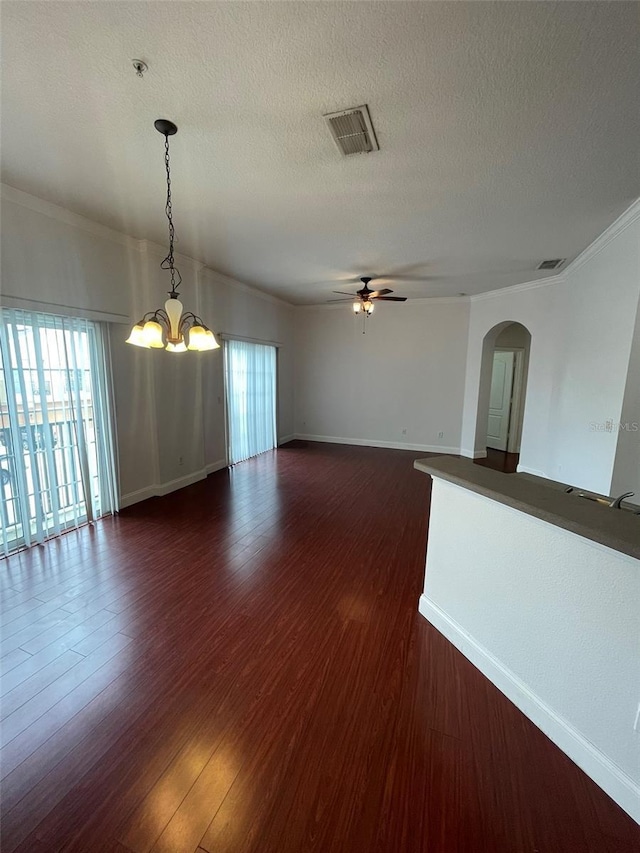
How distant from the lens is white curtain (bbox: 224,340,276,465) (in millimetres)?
5867

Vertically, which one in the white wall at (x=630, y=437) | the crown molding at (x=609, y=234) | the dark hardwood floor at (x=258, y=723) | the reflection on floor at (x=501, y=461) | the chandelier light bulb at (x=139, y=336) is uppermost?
the crown molding at (x=609, y=234)

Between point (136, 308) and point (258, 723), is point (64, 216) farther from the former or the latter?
point (258, 723)

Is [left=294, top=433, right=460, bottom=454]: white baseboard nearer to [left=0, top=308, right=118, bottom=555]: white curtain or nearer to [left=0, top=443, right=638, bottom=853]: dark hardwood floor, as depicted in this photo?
[left=0, top=443, right=638, bottom=853]: dark hardwood floor

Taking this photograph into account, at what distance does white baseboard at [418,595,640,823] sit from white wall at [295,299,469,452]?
536 centimetres

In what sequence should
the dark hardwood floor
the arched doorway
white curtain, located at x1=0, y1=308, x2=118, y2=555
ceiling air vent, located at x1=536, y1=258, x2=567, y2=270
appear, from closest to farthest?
the dark hardwood floor < white curtain, located at x1=0, y1=308, x2=118, y2=555 < ceiling air vent, located at x1=536, y1=258, x2=567, y2=270 < the arched doorway

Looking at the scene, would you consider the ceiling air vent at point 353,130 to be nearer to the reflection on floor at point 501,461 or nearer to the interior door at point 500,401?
the reflection on floor at point 501,461

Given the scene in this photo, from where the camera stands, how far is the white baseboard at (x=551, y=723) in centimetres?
133

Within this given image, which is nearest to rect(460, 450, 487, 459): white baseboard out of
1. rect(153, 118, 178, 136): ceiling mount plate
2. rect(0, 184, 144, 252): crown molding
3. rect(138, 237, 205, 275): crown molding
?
rect(138, 237, 205, 275): crown molding

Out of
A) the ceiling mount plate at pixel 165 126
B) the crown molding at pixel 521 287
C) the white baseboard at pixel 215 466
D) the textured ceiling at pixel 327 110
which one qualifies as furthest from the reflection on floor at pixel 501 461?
the ceiling mount plate at pixel 165 126

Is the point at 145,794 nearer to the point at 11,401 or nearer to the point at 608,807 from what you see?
the point at 608,807

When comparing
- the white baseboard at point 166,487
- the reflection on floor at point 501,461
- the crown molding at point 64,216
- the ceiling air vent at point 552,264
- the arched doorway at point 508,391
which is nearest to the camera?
the crown molding at point 64,216

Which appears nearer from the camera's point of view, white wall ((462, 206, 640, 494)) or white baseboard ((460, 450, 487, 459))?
white wall ((462, 206, 640, 494))

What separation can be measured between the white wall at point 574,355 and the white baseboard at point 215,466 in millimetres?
4582

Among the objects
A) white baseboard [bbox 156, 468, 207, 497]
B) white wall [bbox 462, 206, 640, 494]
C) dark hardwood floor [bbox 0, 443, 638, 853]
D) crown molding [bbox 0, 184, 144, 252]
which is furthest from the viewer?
white baseboard [bbox 156, 468, 207, 497]
